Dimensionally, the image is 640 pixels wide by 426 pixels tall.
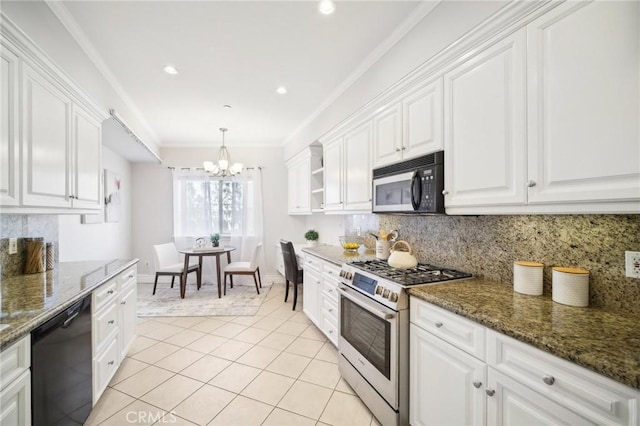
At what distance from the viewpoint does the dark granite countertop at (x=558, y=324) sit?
0.79 m

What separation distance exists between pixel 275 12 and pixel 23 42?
1447 mm

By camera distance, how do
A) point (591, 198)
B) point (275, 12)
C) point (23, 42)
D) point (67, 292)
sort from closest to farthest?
point (591, 198) → point (23, 42) → point (67, 292) → point (275, 12)

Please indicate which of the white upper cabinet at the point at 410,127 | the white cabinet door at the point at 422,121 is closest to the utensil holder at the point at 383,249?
the white upper cabinet at the point at 410,127

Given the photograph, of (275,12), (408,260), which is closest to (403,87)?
(275,12)

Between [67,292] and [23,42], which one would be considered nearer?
[23,42]

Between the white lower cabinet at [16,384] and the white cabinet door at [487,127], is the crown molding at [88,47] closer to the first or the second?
the white lower cabinet at [16,384]

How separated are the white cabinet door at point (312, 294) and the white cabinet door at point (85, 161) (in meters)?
2.18

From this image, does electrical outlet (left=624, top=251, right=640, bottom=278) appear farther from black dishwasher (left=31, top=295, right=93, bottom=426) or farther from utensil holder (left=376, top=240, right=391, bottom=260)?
black dishwasher (left=31, top=295, right=93, bottom=426)

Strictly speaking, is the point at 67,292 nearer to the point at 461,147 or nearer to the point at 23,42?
the point at 23,42

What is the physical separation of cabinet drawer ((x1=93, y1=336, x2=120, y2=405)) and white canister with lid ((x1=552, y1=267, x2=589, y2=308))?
272 centimetres

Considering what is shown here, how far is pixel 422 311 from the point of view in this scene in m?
1.45

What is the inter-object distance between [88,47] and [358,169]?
2546 millimetres

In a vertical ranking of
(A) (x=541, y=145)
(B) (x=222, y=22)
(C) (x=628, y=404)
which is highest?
(B) (x=222, y=22)

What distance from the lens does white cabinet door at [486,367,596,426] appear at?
886 millimetres
